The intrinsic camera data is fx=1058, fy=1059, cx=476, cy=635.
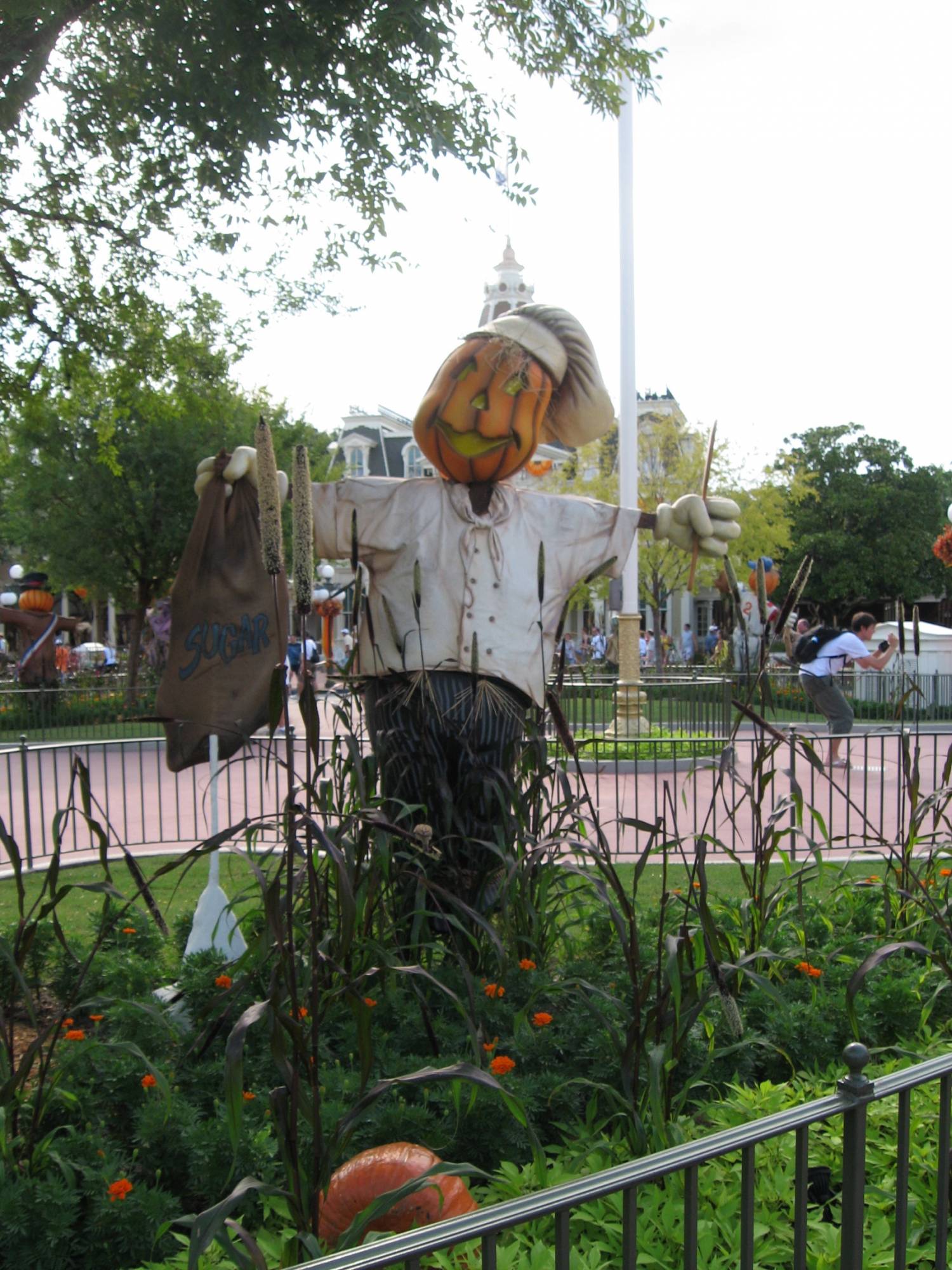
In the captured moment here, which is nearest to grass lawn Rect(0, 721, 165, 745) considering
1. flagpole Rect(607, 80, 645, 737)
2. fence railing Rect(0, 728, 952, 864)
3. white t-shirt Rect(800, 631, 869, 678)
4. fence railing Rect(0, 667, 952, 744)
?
fence railing Rect(0, 667, 952, 744)

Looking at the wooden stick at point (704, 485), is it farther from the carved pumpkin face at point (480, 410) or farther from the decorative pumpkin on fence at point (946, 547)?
the decorative pumpkin on fence at point (946, 547)

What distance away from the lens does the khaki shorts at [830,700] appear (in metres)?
11.0

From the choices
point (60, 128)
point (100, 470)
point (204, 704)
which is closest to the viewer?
point (204, 704)

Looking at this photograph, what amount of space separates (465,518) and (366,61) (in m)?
2.54

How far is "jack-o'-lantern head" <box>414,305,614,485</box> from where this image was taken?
3.91m

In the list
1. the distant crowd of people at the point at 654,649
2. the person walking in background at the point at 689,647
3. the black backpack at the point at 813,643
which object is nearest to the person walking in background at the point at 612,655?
the distant crowd of people at the point at 654,649

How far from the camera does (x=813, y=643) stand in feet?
35.8

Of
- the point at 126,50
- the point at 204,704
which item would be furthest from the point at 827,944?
the point at 126,50

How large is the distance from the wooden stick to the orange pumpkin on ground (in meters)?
2.05

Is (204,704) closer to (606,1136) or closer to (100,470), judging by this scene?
(606,1136)

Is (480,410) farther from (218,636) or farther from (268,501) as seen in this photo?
(268,501)

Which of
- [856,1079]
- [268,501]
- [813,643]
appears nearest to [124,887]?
[268,501]

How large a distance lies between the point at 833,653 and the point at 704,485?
7863 millimetres

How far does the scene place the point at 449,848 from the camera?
3.69 m
